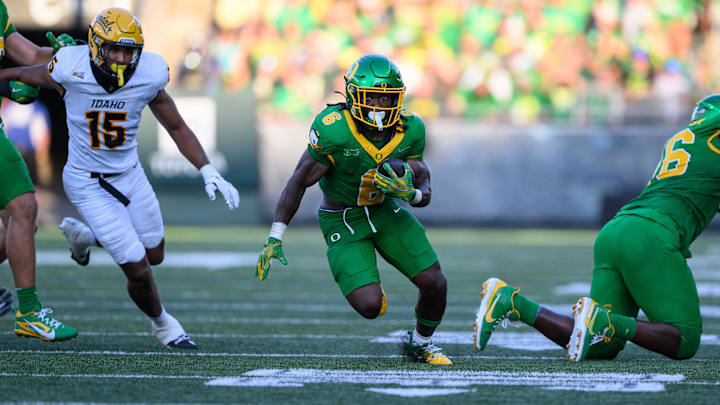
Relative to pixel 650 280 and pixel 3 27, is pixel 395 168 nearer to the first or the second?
pixel 650 280

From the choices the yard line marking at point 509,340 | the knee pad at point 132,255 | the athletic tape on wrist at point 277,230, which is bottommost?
the yard line marking at point 509,340

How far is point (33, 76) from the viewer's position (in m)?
4.66

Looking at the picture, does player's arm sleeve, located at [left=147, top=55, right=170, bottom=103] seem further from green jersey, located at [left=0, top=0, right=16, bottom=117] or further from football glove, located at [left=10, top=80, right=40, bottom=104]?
green jersey, located at [left=0, top=0, right=16, bottom=117]

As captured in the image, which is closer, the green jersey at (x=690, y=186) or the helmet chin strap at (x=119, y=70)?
the green jersey at (x=690, y=186)

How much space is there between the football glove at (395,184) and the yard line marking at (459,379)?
777mm

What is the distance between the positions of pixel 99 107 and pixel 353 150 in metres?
1.25

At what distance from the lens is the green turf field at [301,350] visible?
3.52 m

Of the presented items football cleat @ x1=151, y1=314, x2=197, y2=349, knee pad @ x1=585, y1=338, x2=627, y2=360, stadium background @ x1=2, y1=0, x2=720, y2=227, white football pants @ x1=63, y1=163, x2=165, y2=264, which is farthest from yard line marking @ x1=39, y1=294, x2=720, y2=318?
stadium background @ x1=2, y1=0, x2=720, y2=227

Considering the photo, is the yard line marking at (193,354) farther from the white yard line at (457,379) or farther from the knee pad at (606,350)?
the knee pad at (606,350)

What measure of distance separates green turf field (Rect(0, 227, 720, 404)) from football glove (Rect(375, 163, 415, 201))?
76cm

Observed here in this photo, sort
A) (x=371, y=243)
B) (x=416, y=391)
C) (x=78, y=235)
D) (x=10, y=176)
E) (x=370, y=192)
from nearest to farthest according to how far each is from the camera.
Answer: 1. (x=416, y=391)
2. (x=10, y=176)
3. (x=370, y=192)
4. (x=371, y=243)
5. (x=78, y=235)

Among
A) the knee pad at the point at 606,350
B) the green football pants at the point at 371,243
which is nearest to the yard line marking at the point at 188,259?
the green football pants at the point at 371,243

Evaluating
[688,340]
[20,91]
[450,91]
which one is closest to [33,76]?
[20,91]

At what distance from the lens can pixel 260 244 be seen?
446 inches
